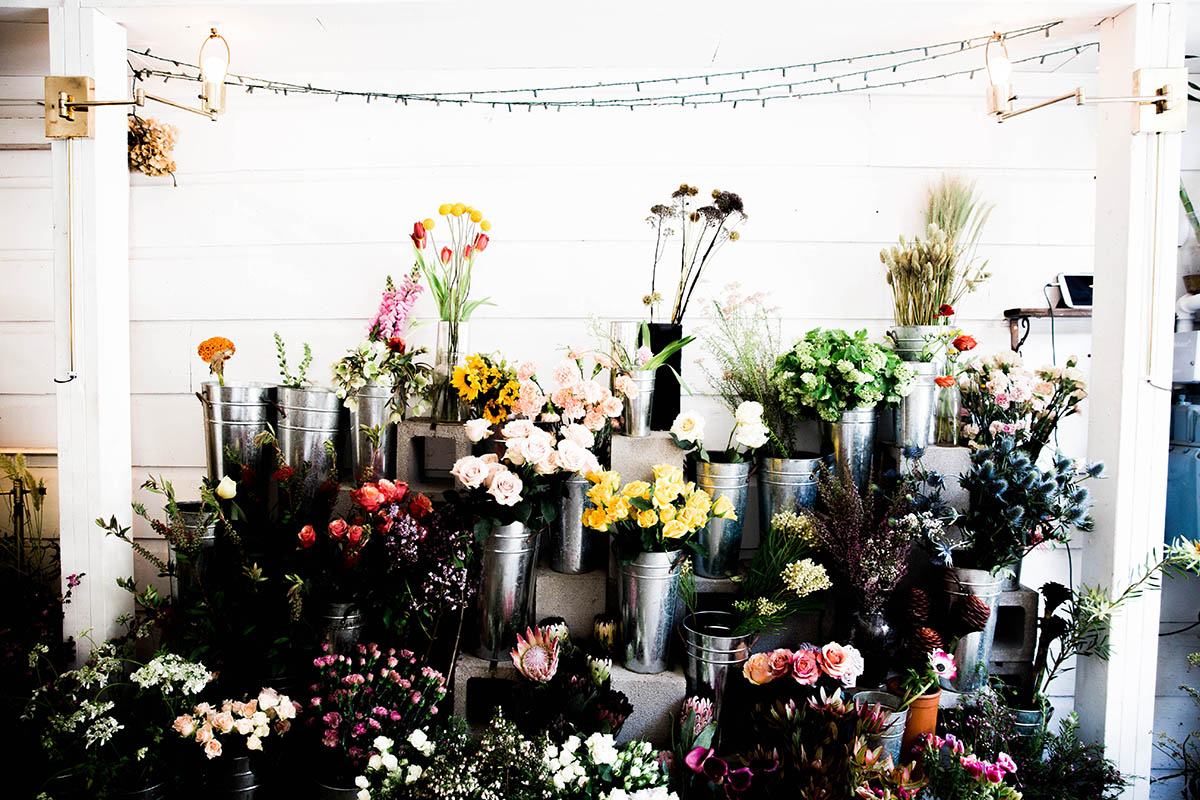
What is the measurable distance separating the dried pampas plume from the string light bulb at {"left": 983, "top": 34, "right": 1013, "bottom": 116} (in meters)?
2.53

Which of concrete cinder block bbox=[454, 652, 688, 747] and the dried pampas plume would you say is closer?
concrete cinder block bbox=[454, 652, 688, 747]

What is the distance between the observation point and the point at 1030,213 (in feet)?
8.15

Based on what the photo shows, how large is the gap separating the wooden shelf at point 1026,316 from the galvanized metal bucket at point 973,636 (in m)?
0.94

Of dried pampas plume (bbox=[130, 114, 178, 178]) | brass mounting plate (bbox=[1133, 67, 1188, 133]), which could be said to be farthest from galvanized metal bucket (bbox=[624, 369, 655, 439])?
dried pampas plume (bbox=[130, 114, 178, 178])

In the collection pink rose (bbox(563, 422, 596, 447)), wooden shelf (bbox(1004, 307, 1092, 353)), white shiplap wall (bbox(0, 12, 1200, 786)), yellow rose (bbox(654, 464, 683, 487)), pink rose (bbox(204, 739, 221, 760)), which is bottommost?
pink rose (bbox(204, 739, 221, 760))

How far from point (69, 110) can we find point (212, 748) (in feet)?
5.54

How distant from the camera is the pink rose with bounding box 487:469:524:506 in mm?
1811

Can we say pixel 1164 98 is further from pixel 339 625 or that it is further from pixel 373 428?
pixel 339 625

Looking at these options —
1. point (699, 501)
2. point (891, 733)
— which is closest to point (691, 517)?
point (699, 501)

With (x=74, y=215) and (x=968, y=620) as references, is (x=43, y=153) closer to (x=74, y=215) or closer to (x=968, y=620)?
(x=74, y=215)

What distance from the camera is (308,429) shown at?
2.14 meters

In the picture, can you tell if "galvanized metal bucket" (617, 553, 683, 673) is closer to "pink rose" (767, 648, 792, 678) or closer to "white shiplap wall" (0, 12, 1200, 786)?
"pink rose" (767, 648, 792, 678)

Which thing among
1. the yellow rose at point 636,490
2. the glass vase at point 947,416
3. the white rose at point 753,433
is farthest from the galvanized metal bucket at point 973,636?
the yellow rose at point 636,490

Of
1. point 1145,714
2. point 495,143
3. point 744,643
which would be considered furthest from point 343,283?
point 1145,714
